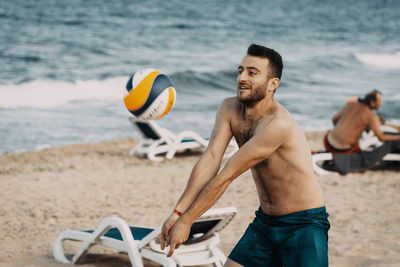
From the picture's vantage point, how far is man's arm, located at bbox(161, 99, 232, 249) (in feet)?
9.04

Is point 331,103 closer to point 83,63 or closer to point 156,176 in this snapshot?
point 83,63

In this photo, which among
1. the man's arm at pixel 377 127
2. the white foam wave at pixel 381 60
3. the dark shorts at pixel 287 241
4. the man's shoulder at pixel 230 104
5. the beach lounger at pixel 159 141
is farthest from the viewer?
the white foam wave at pixel 381 60

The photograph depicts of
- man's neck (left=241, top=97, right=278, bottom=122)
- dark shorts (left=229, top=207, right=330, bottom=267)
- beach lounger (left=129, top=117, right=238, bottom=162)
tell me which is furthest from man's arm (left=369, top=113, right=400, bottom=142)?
man's neck (left=241, top=97, right=278, bottom=122)

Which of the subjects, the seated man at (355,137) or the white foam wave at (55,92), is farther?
the white foam wave at (55,92)

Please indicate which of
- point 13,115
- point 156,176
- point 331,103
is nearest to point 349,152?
point 156,176

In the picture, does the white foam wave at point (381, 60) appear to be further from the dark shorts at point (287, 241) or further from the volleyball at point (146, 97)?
the dark shorts at point (287, 241)

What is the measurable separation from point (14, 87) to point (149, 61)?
830 cm

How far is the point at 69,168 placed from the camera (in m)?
8.82

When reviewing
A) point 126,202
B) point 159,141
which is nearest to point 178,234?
point 126,202

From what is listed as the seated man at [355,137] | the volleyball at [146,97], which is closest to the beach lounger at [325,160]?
the seated man at [355,137]

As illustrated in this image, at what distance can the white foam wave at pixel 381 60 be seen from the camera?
31797 mm

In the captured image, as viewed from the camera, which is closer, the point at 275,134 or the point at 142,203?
the point at 275,134

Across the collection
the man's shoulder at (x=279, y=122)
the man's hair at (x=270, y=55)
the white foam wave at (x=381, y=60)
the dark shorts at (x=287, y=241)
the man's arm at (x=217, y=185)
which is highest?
the man's hair at (x=270, y=55)

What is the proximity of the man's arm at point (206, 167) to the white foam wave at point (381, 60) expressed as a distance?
30151 millimetres
